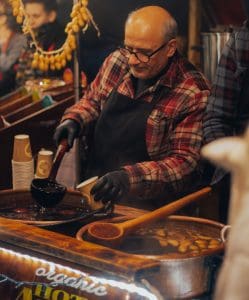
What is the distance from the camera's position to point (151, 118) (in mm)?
3916

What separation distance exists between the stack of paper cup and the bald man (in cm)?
22

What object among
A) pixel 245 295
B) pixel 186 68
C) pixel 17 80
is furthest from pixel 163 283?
pixel 17 80

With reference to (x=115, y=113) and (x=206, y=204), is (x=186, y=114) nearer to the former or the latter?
(x=115, y=113)

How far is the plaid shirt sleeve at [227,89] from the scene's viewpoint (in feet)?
12.2

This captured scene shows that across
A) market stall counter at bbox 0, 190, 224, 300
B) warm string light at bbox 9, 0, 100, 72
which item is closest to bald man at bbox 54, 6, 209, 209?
warm string light at bbox 9, 0, 100, 72

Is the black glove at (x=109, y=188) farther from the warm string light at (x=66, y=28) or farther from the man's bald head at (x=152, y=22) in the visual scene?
the warm string light at (x=66, y=28)

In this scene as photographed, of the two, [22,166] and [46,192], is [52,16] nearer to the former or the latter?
[22,166]

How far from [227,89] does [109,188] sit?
3.34 feet

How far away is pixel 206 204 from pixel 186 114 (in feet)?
3.76

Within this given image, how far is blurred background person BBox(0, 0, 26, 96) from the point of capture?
18.4 ft

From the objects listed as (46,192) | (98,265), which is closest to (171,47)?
(46,192)

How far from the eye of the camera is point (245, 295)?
1.38 m

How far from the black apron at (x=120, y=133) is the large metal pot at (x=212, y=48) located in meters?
1.63

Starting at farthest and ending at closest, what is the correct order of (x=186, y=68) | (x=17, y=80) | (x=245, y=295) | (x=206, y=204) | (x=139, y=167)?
(x=17, y=80), (x=206, y=204), (x=186, y=68), (x=139, y=167), (x=245, y=295)
